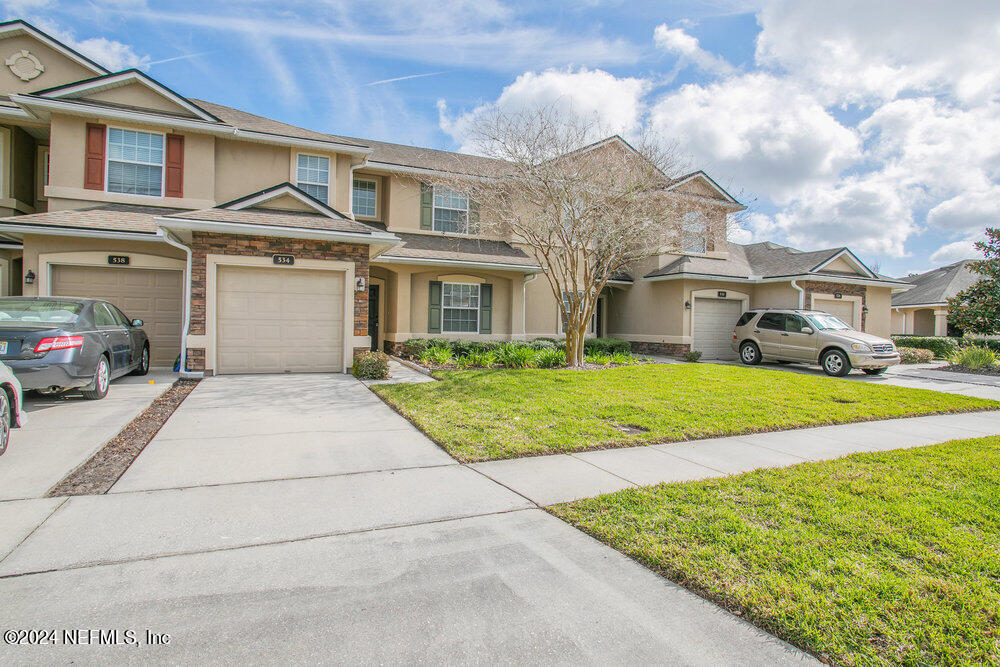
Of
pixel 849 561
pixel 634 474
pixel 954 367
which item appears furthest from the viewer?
pixel 954 367

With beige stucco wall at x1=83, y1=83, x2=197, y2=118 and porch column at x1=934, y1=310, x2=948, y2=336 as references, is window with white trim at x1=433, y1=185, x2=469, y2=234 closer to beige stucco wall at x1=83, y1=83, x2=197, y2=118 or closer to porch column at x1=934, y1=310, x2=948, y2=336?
beige stucco wall at x1=83, y1=83, x2=197, y2=118

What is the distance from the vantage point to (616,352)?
16453 millimetres

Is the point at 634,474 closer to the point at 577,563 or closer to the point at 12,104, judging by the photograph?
the point at 577,563

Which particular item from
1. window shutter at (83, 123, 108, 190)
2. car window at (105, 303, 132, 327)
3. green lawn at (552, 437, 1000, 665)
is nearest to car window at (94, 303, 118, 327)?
car window at (105, 303, 132, 327)

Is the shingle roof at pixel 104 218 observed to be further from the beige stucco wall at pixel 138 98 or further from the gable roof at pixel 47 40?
the gable roof at pixel 47 40

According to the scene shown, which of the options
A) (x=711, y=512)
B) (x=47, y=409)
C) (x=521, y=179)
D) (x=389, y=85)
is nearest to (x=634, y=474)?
(x=711, y=512)

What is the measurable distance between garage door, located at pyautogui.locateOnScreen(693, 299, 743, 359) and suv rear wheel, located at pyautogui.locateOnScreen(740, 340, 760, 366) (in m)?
1.45

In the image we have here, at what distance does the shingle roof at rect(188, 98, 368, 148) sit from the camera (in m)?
13.6

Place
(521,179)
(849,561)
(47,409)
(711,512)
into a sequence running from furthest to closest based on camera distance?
(521,179) < (47,409) < (711,512) < (849,561)

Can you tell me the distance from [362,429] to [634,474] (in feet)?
11.2

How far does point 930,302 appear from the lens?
28406mm

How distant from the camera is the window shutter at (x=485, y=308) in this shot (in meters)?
16.1

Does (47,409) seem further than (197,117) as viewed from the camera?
No

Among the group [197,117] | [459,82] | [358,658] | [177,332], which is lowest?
[358,658]
